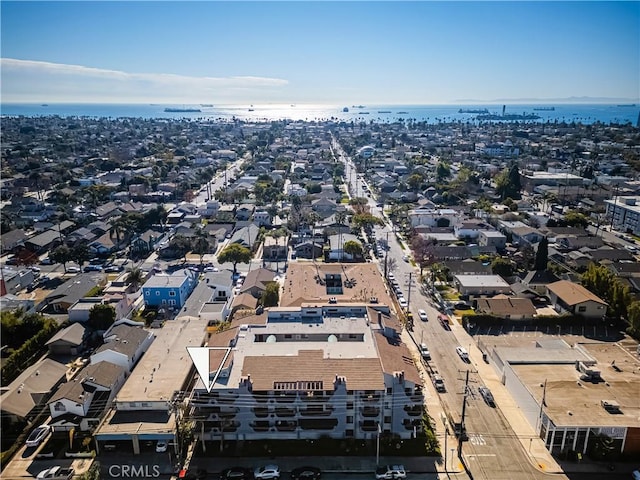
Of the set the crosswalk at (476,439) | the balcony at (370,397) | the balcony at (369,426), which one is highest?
the balcony at (370,397)

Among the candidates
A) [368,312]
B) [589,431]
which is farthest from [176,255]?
[589,431]

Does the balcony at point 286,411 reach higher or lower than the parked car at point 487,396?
higher

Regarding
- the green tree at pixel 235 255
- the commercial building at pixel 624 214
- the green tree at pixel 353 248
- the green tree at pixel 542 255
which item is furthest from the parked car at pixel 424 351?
the commercial building at pixel 624 214

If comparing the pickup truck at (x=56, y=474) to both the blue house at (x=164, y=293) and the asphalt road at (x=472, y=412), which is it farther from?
the asphalt road at (x=472, y=412)

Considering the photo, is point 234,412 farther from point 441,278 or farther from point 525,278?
point 525,278

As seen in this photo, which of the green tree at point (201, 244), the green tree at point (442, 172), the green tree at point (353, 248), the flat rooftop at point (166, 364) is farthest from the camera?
the green tree at point (442, 172)

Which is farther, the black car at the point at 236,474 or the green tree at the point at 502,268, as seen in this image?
the green tree at the point at 502,268

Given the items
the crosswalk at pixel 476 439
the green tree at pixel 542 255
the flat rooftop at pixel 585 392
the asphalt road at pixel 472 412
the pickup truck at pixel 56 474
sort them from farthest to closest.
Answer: the green tree at pixel 542 255
the crosswalk at pixel 476 439
the flat rooftop at pixel 585 392
the asphalt road at pixel 472 412
the pickup truck at pixel 56 474

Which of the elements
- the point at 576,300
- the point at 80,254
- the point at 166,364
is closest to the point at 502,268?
the point at 576,300
